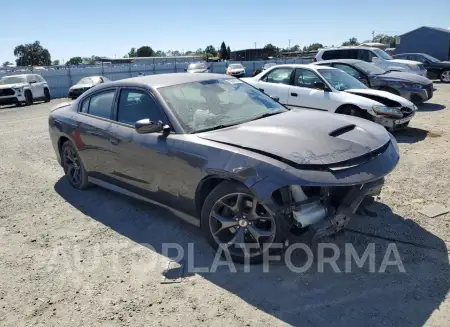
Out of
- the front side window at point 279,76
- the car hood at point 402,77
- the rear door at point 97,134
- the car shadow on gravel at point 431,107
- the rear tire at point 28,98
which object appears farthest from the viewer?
A: the rear tire at point 28,98

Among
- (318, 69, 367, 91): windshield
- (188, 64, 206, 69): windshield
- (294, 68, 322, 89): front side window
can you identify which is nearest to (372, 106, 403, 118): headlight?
(318, 69, 367, 91): windshield

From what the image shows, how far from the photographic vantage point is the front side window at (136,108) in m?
3.89

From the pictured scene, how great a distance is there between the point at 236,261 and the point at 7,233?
103 inches

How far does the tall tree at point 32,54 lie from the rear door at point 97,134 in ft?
326

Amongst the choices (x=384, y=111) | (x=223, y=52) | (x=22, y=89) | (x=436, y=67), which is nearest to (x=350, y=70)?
(x=384, y=111)

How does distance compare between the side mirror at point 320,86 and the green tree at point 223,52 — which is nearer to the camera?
the side mirror at point 320,86

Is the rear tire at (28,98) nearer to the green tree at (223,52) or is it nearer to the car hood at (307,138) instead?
the car hood at (307,138)

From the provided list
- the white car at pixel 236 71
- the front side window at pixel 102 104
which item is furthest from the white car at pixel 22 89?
the front side window at pixel 102 104

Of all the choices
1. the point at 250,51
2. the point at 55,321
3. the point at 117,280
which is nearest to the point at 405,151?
the point at 117,280

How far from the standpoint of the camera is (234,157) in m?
3.08

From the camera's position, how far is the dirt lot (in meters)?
2.67

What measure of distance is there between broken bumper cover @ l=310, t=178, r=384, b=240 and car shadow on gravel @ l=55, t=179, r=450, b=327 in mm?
290

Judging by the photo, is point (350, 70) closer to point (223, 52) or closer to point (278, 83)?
point (278, 83)

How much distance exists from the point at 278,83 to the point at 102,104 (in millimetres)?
4979
